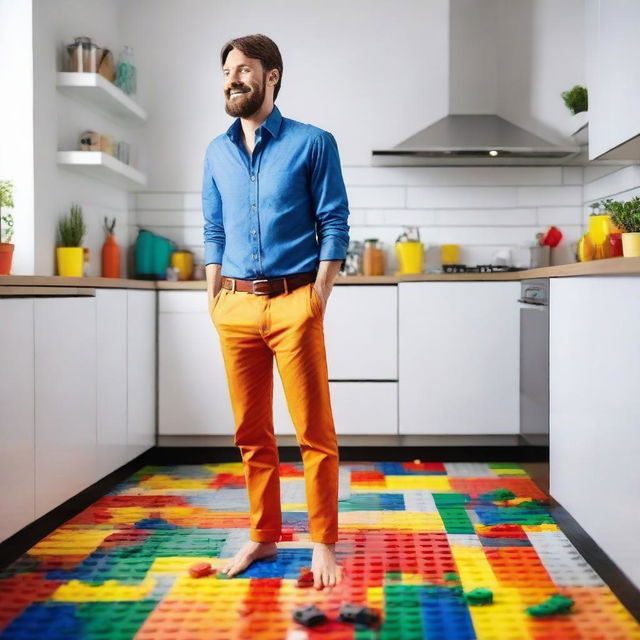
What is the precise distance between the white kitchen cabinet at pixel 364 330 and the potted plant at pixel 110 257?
43.0 inches

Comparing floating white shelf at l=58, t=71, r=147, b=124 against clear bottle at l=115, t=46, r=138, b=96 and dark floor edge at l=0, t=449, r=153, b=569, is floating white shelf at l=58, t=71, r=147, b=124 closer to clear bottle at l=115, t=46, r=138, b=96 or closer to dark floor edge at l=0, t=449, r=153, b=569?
clear bottle at l=115, t=46, r=138, b=96

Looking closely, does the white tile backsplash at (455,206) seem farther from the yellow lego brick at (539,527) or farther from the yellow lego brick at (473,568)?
the yellow lego brick at (473,568)

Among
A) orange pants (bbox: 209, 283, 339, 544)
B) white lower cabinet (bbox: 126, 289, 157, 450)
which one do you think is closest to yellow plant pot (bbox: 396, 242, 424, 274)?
white lower cabinet (bbox: 126, 289, 157, 450)

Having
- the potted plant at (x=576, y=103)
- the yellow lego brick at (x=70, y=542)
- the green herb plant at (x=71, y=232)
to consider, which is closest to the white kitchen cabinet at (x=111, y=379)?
A: the green herb plant at (x=71, y=232)

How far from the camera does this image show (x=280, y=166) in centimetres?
→ 240

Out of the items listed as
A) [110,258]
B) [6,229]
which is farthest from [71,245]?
[110,258]

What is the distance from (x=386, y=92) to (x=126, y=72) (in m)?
1.39

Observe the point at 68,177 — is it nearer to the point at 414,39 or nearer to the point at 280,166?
the point at 280,166

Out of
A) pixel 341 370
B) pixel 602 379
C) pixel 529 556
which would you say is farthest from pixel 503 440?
pixel 602 379

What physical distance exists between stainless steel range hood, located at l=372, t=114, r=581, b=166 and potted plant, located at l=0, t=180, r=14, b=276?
1.81 metres

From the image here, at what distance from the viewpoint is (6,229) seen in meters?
3.33

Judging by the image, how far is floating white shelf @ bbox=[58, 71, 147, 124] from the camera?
3568mm

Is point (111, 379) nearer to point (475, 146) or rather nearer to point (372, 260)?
point (372, 260)

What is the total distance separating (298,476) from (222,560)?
1190 millimetres
